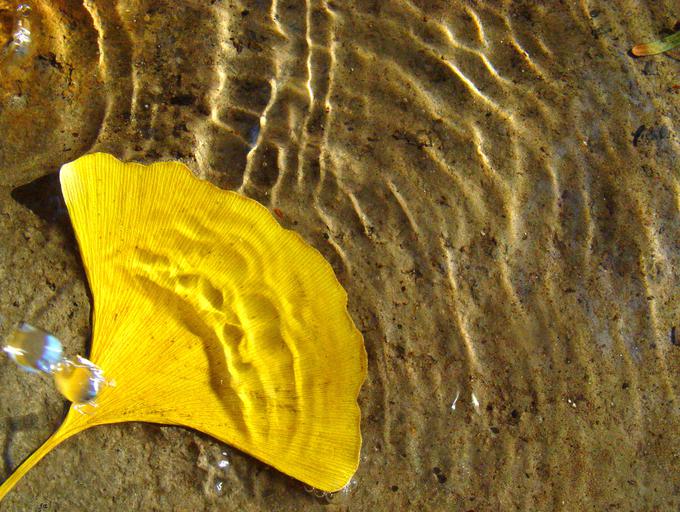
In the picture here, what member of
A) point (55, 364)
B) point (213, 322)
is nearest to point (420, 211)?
point (213, 322)

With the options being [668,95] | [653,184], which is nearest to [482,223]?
[653,184]

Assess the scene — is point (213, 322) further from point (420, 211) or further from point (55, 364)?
point (420, 211)

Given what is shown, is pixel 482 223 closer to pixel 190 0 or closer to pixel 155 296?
pixel 155 296

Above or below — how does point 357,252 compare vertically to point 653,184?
below
